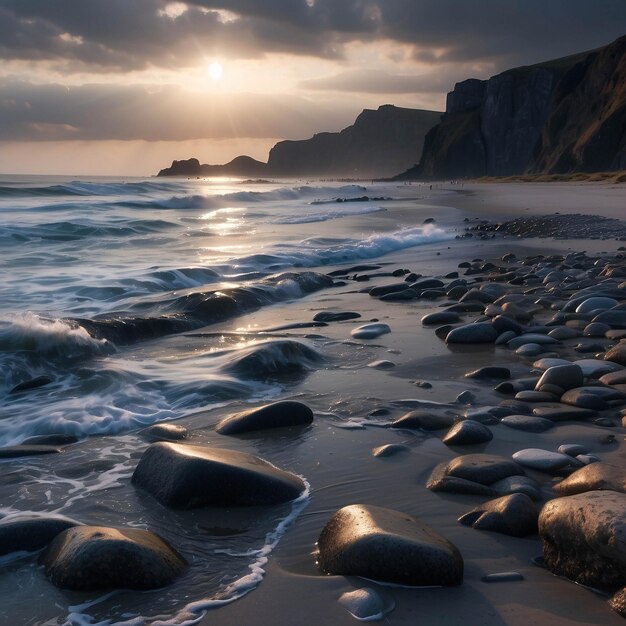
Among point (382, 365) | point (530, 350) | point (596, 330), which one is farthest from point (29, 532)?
point (596, 330)

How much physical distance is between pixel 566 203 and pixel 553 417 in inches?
783

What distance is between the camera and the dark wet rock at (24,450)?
377cm

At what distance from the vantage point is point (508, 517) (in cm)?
262

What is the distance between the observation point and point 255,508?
9.80ft

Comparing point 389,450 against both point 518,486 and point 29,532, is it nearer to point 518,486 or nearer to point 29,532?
point 518,486

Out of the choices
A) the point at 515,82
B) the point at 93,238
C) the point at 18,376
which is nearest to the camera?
the point at 18,376

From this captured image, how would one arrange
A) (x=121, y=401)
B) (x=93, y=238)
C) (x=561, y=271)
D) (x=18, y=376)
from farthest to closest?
1. (x=93, y=238)
2. (x=561, y=271)
3. (x=18, y=376)
4. (x=121, y=401)

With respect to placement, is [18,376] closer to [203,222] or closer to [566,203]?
[203,222]

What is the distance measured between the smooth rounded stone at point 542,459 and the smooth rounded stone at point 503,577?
92cm

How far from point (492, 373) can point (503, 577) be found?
2.60m

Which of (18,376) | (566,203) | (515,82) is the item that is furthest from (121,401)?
(515,82)

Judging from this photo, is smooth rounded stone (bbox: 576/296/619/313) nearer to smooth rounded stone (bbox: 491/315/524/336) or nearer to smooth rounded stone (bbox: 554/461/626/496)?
smooth rounded stone (bbox: 491/315/524/336)

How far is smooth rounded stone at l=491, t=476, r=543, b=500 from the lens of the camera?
2.85 m

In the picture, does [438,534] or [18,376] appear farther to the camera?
[18,376]
